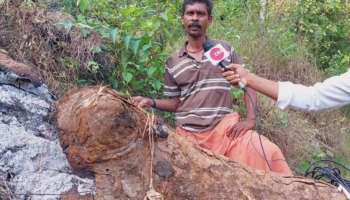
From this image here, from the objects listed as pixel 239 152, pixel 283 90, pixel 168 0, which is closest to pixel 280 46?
pixel 168 0

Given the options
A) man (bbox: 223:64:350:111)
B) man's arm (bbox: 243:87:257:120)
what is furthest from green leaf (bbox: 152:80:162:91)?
man (bbox: 223:64:350:111)

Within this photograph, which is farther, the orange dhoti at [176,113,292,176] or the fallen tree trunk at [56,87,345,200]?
the orange dhoti at [176,113,292,176]

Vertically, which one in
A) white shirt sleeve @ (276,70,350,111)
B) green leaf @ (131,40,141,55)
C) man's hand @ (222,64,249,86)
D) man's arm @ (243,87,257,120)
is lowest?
man's arm @ (243,87,257,120)

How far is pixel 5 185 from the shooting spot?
2184 mm

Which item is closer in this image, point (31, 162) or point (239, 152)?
point (31, 162)

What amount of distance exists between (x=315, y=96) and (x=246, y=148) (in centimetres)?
100

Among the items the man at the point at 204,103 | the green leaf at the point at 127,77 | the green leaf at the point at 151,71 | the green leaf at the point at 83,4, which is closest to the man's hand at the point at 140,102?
the man at the point at 204,103

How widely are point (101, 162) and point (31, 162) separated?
1.15 ft

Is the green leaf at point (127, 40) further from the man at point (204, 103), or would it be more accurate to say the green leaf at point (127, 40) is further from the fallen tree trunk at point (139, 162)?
the fallen tree trunk at point (139, 162)

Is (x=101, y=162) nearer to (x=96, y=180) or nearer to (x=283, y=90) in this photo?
(x=96, y=180)

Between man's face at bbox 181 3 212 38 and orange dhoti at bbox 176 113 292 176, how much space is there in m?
0.56

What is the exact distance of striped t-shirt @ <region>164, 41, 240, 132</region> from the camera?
10.5 feet

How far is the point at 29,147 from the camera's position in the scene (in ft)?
7.45

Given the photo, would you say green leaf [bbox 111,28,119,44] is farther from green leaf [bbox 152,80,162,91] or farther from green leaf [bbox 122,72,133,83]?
green leaf [bbox 152,80,162,91]
